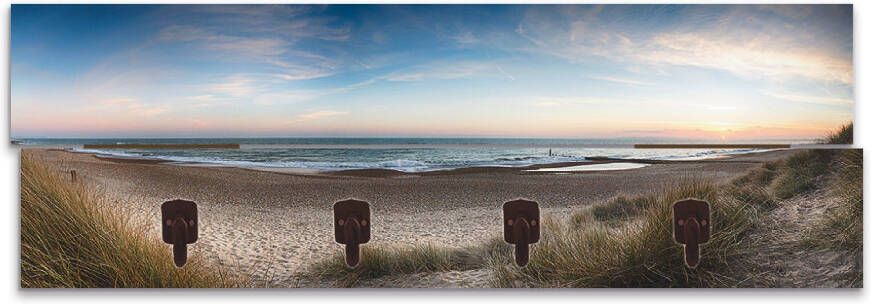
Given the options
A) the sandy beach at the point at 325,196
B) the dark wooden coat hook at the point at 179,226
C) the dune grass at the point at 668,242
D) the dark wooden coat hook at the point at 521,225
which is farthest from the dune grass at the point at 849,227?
the dark wooden coat hook at the point at 179,226

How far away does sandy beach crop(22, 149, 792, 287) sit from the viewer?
2.76 metres

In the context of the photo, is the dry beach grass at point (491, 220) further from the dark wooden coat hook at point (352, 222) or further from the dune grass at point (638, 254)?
the dark wooden coat hook at point (352, 222)

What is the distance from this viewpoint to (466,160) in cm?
290

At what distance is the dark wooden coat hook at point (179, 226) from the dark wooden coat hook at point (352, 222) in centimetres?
75

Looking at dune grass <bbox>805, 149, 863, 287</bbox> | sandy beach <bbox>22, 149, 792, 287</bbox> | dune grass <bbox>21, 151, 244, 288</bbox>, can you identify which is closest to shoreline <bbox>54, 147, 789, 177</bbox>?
sandy beach <bbox>22, 149, 792, 287</bbox>

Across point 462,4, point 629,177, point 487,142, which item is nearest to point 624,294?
point 629,177

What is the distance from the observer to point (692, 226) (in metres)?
2.55

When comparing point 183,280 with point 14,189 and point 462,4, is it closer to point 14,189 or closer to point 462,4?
point 14,189

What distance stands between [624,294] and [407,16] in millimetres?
1838

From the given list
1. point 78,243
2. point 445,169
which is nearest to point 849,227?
point 445,169

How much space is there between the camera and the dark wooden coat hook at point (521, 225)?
2.58 meters

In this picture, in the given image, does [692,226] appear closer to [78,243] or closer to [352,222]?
[352,222]

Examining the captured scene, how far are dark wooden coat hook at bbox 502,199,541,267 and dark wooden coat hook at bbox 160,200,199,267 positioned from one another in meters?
1.61

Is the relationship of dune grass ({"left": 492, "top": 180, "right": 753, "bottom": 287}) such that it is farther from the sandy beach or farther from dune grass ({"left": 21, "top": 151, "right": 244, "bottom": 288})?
dune grass ({"left": 21, "top": 151, "right": 244, "bottom": 288})
